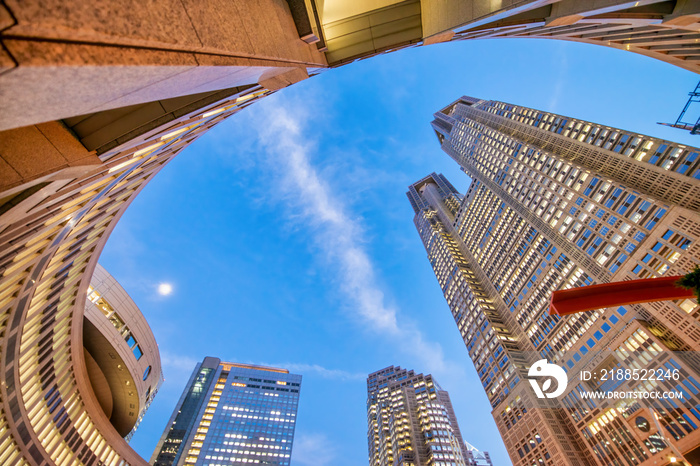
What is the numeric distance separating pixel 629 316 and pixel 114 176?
70483mm

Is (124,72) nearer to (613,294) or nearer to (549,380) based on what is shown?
(613,294)

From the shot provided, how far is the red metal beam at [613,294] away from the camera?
15.7 metres

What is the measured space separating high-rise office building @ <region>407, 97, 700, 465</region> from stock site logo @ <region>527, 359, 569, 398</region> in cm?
135

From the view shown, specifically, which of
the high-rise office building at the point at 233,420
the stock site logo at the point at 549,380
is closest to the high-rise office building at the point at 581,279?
the stock site logo at the point at 549,380

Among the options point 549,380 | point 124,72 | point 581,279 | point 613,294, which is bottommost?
point 124,72

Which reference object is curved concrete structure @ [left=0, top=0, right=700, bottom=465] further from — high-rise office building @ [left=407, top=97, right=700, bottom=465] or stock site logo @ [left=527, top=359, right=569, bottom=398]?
stock site logo @ [left=527, top=359, right=569, bottom=398]

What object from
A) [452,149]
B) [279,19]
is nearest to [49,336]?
[279,19]

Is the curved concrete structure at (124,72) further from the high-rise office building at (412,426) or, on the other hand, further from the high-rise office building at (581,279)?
the high-rise office building at (412,426)

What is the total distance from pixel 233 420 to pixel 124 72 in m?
145

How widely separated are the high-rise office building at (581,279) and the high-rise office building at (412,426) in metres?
41.2

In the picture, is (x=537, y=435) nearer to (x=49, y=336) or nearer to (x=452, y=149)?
(x=49, y=336)

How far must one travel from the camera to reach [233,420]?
118500mm

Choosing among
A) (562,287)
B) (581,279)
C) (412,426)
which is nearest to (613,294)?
(581,279)

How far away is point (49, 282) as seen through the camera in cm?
2086
